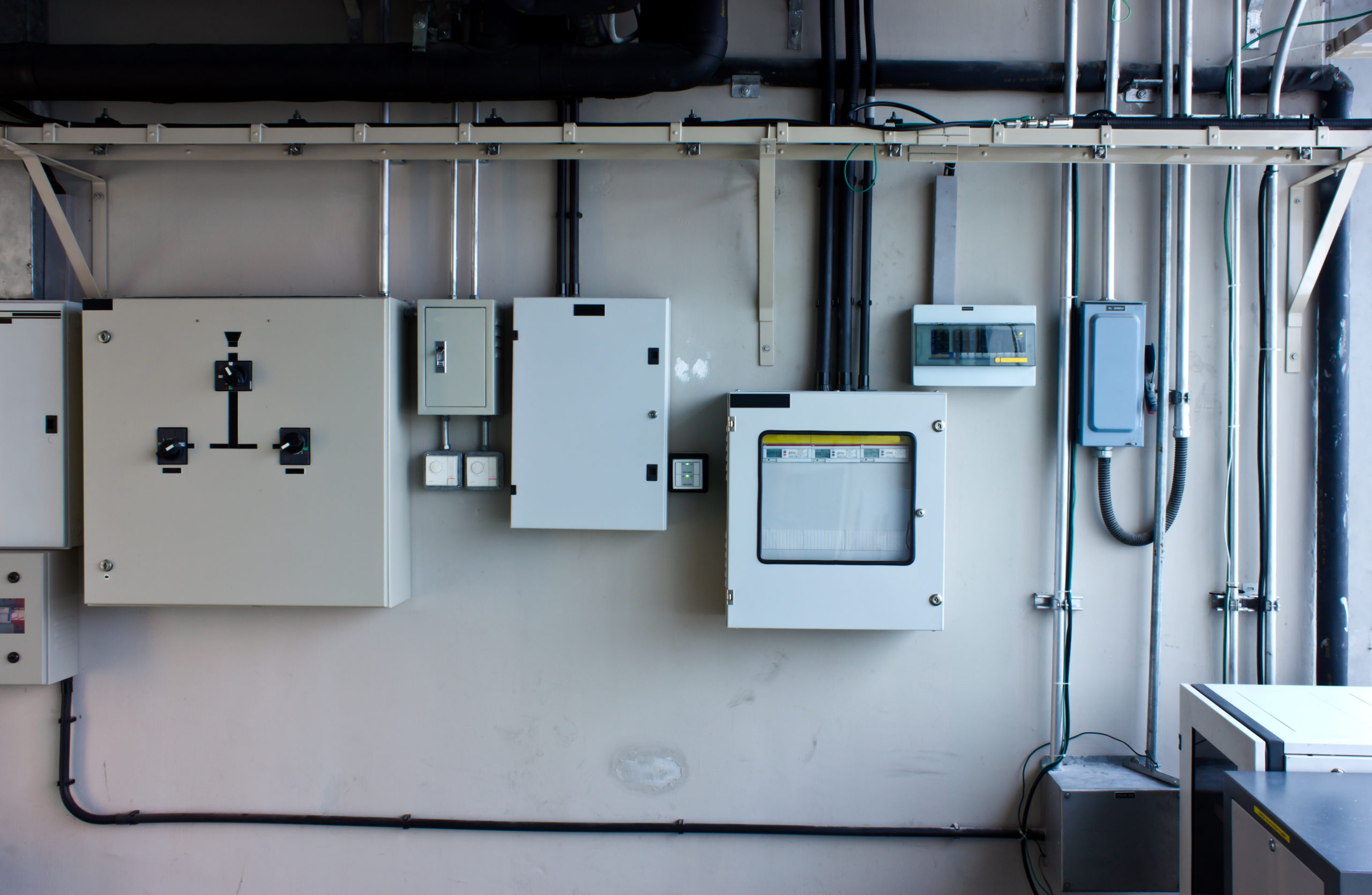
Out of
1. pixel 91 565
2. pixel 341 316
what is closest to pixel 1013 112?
pixel 341 316

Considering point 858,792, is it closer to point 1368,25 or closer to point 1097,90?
point 1097,90

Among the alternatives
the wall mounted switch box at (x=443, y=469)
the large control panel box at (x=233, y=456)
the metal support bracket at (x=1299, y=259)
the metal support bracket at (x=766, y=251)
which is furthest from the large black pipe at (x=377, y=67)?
the metal support bracket at (x=1299, y=259)

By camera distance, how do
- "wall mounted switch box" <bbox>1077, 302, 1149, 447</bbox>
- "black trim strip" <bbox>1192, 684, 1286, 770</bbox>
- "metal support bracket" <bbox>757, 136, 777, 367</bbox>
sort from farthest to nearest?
1. "wall mounted switch box" <bbox>1077, 302, 1149, 447</bbox>
2. "metal support bracket" <bbox>757, 136, 777, 367</bbox>
3. "black trim strip" <bbox>1192, 684, 1286, 770</bbox>

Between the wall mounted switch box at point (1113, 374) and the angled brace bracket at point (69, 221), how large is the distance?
2.76 m

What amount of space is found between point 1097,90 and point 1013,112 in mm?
235

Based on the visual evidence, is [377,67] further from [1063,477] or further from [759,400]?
[1063,477]

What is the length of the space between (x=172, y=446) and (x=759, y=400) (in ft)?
4.96

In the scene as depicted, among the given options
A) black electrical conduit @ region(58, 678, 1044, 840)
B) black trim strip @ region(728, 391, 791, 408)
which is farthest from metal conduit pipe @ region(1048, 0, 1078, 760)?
black trim strip @ region(728, 391, 791, 408)

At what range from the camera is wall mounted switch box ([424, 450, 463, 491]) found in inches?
71.3

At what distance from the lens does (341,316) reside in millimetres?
1712

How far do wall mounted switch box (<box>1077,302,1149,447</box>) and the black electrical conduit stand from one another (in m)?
1.12

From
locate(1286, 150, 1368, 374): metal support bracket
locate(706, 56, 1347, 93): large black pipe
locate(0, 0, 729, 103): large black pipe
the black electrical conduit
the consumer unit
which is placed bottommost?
the black electrical conduit

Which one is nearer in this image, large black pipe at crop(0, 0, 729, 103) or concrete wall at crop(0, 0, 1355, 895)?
large black pipe at crop(0, 0, 729, 103)

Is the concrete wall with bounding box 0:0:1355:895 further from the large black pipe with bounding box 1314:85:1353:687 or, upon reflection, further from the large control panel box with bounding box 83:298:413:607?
the large control panel box with bounding box 83:298:413:607
